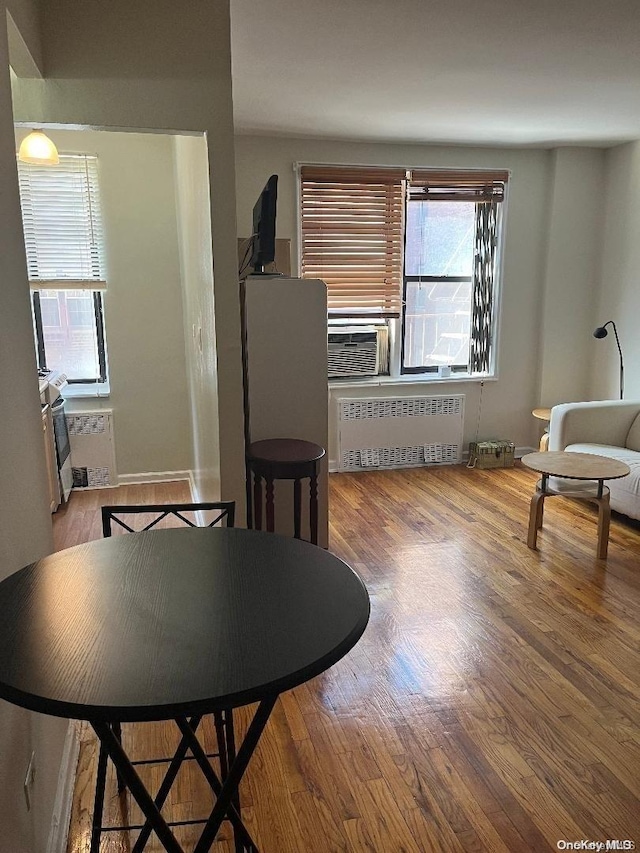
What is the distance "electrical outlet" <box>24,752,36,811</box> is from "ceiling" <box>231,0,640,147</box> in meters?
2.64

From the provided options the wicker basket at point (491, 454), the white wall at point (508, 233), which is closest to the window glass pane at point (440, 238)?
the white wall at point (508, 233)

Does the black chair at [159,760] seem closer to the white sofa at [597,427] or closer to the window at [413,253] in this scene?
the white sofa at [597,427]

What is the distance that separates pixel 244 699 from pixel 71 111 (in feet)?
8.05

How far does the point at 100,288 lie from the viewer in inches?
178

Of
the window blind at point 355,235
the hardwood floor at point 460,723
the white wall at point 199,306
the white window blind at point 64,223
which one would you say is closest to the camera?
the hardwood floor at point 460,723

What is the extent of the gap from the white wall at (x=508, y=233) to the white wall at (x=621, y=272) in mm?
209

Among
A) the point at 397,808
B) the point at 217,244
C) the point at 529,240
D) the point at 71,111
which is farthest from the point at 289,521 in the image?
the point at 529,240

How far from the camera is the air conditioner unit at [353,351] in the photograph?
203 inches

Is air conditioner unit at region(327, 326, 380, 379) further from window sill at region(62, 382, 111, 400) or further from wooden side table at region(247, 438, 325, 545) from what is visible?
wooden side table at region(247, 438, 325, 545)

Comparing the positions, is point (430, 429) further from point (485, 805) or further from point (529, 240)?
point (485, 805)

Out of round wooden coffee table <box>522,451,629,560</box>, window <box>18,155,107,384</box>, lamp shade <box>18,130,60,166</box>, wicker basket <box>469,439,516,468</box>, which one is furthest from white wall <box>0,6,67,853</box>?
wicker basket <box>469,439,516,468</box>

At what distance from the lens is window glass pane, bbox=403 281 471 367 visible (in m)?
5.32

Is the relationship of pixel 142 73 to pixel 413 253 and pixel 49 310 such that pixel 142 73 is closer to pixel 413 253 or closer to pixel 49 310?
pixel 49 310

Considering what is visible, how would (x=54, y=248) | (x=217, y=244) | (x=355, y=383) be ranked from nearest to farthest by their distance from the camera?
(x=217, y=244) < (x=54, y=248) < (x=355, y=383)
